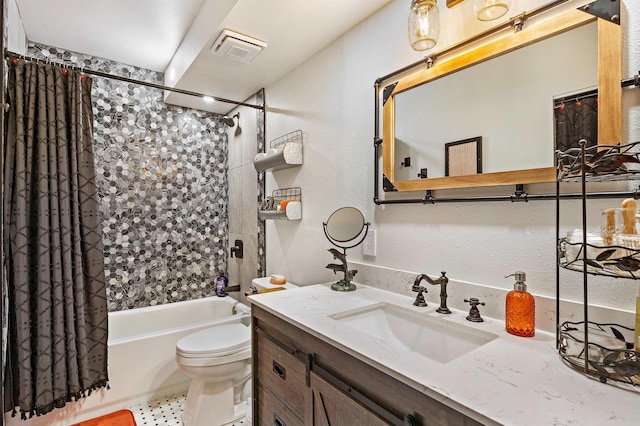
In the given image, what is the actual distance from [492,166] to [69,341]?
7.66 feet

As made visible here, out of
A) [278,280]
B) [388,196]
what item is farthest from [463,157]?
[278,280]

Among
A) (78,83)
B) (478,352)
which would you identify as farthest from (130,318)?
(478,352)

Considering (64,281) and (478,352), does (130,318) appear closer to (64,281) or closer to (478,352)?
(64,281)

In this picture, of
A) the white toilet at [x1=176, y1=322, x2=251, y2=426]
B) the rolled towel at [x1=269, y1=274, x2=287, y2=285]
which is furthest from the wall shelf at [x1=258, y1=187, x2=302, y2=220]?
the white toilet at [x1=176, y1=322, x2=251, y2=426]

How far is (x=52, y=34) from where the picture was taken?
2.30 metres

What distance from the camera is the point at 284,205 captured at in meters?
2.15

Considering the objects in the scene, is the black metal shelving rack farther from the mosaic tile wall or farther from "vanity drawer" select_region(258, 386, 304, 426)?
the mosaic tile wall

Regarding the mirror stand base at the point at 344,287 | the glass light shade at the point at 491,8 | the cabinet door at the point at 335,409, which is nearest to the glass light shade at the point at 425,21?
the glass light shade at the point at 491,8

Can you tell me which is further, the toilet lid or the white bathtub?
the white bathtub

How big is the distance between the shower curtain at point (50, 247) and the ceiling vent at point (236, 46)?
0.93 m

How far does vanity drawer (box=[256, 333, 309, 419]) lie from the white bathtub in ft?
3.69

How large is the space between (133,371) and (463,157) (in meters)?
2.38

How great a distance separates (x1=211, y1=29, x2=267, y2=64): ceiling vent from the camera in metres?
1.79

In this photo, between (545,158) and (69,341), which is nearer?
(545,158)
